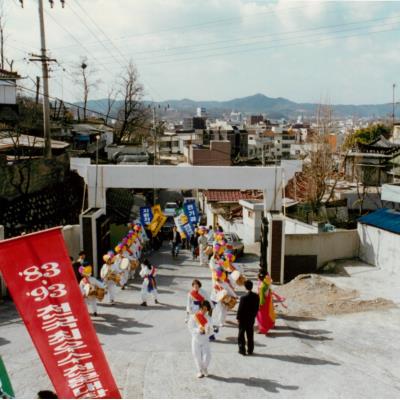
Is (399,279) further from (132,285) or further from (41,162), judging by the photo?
(41,162)

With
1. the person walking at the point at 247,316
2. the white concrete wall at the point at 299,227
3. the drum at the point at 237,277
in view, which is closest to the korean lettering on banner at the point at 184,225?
the white concrete wall at the point at 299,227

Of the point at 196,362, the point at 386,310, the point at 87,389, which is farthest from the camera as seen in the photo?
the point at 386,310

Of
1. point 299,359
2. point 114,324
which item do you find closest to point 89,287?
point 114,324

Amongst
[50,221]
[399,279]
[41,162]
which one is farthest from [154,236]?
[399,279]

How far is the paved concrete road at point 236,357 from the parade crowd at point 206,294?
0.34 m

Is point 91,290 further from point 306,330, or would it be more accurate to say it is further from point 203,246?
point 203,246

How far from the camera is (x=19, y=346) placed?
32.5 ft

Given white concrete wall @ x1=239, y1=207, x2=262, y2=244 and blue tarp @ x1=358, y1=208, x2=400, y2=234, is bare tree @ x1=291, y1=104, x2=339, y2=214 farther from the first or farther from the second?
blue tarp @ x1=358, y1=208, x2=400, y2=234

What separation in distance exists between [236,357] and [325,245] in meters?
8.82

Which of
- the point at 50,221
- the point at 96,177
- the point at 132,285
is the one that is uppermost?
the point at 96,177

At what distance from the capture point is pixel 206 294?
391 inches

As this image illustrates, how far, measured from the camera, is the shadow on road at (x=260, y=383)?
26.7ft

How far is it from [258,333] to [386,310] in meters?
3.99

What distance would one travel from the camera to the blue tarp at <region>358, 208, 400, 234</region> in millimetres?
16094
